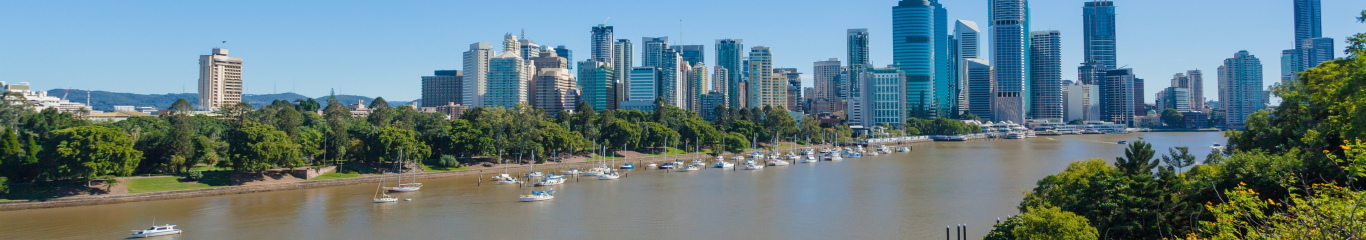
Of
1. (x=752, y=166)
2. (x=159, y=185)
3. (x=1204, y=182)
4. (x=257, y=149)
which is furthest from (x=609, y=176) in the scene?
(x=1204, y=182)

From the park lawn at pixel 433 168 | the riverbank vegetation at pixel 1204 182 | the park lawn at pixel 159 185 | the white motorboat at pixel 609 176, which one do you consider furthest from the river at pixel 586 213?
the riverbank vegetation at pixel 1204 182

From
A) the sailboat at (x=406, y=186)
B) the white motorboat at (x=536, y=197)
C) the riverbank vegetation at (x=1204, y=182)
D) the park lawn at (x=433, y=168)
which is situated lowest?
the white motorboat at (x=536, y=197)

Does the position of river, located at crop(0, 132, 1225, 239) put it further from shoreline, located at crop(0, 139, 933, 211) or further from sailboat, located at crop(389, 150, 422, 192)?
sailboat, located at crop(389, 150, 422, 192)

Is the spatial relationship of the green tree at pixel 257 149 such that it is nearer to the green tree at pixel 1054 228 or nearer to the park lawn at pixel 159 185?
the park lawn at pixel 159 185

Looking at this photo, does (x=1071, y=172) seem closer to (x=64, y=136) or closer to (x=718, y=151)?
(x=64, y=136)

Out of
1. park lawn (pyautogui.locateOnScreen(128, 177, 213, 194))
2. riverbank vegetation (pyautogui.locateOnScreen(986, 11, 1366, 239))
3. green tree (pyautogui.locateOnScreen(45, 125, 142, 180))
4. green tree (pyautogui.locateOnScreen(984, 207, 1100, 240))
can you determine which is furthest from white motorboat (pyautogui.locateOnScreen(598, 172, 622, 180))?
green tree (pyautogui.locateOnScreen(984, 207, 1100, 240))

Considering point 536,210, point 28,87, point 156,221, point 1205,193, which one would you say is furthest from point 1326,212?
point 28,87
